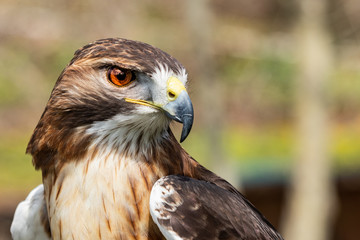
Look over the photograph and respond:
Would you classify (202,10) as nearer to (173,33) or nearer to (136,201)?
(136,201)

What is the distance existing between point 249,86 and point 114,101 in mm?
13194

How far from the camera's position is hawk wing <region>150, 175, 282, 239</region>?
356 centimetres

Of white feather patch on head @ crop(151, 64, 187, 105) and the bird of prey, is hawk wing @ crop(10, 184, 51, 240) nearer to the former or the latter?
the bird of prey

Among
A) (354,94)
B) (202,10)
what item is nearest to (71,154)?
(202,10)

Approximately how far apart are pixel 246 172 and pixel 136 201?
7.15 m

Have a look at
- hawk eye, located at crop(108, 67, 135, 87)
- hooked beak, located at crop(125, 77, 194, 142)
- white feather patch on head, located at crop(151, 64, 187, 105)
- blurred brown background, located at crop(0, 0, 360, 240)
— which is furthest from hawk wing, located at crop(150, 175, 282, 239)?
blurred brown background, located at crop(0, 0, 360, 240)

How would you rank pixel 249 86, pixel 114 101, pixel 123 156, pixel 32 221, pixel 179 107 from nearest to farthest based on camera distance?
pixel 179 107 < pixel 114 101 < pixel 123 156 < pixel 32 221 < pixel 249 86

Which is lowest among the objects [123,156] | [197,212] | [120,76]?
[197,212]

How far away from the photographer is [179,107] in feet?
11.8

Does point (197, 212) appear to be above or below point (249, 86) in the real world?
below

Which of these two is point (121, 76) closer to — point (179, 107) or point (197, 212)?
point (179, 107)

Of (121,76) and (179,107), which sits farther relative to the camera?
(121,76)

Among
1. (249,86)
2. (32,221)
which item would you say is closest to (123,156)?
(32,221)

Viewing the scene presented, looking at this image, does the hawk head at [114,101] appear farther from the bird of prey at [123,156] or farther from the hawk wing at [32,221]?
the hawk wing at [32,221]
